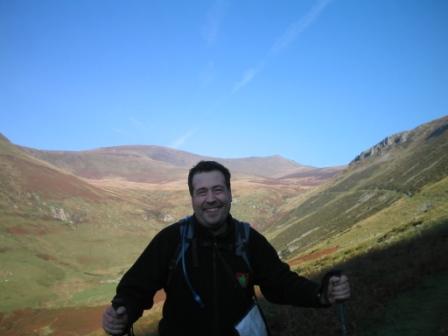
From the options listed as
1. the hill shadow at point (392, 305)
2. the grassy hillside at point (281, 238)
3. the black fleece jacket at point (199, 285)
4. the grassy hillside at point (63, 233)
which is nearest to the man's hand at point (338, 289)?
the black fleece jacket at point (199, 285)

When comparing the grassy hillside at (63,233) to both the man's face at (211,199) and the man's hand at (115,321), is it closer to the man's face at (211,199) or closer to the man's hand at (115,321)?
the man's hand at (115,321)

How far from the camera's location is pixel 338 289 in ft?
14.7

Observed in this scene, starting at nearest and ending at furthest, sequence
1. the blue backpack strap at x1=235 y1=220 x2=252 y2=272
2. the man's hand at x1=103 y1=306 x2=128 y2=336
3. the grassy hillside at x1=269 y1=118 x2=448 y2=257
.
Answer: the man's hand at x1=103 y1=306 x2=128 y2=336
the blue backpack strap at x1=235 y1=220 x2=252 y2=272
the grassy hillside at x1=269 y1=118 x2=448 y2=257

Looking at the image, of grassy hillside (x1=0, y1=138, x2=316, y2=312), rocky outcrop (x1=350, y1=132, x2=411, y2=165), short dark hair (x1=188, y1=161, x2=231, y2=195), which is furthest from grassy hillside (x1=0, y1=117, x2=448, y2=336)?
short dark hair (x1=188, y1=161, x2=231, y2=195)

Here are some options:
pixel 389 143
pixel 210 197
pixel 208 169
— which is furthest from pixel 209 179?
pixel 389 143

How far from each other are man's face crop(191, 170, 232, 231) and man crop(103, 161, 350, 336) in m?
0.01

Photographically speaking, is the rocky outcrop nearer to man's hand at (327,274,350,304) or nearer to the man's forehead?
the man's forehead

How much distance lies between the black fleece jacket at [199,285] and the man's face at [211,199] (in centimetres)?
13

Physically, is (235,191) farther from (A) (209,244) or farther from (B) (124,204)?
(A) (209,244)

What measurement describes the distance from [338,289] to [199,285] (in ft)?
4.94

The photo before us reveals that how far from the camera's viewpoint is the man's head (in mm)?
4852

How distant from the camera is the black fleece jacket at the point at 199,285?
466 cm

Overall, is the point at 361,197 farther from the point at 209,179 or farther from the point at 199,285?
the point at 199,285

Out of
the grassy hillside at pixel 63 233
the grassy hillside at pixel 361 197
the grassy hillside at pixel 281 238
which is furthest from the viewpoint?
the grassy hillside at pixel 361 197
